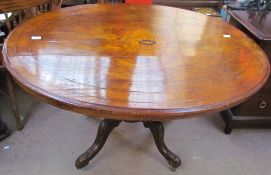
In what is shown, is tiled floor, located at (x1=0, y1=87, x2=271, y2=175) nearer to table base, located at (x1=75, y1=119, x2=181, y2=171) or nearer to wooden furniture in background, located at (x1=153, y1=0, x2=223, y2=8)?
Result: table base, located at (x1=75, y1=119, x2=181, y2=171)

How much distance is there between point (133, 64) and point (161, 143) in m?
0.69

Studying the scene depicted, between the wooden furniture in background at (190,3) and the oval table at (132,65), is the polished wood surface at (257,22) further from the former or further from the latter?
the wooden furniture in background at (190,3)

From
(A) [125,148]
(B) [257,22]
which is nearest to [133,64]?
(A) [125,148]

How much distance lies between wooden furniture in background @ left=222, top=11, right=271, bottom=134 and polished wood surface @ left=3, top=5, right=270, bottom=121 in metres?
0.38

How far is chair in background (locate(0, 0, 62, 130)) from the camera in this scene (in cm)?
141

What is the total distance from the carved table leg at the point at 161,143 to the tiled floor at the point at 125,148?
0.18 ft

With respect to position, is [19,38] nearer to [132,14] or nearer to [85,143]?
[132,14]

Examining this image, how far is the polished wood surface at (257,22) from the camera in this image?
5.14 ft

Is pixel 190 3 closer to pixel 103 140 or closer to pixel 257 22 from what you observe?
pixel 257 22

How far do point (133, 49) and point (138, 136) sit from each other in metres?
0.82

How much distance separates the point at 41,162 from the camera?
5.01ft

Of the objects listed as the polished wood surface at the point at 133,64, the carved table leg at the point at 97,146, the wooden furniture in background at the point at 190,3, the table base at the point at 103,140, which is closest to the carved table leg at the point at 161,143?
the table base at the point at 103,140

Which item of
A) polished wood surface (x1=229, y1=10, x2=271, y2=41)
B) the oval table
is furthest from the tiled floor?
polished wood surface (x1=229, y1=10, x2=271, y2=41)

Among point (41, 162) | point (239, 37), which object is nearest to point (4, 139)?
point (41, 162)
